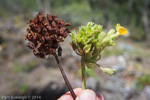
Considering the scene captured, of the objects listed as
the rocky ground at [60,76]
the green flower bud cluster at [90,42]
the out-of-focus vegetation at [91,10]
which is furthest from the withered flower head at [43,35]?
the out-of-focus vegetation at [91,10]

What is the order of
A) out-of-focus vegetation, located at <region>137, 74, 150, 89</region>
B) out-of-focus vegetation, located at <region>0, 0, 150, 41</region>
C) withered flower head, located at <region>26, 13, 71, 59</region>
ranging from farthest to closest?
out-of-focus vegetation, located at <region>0, 0, 150, 41</region> → out-of-focus vegetation, located at <region>137, 74, 150, 89</region> → withered flower head, located at <region>26, 13, 71, 59</region>

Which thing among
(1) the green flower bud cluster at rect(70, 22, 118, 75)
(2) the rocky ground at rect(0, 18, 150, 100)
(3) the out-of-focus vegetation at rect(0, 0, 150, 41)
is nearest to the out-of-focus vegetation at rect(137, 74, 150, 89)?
(2) the rocky ground at rect(0, 18, 150, 100)

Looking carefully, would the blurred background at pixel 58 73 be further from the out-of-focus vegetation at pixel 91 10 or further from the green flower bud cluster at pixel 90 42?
the out-of-focus vegetation at pixel 91 10

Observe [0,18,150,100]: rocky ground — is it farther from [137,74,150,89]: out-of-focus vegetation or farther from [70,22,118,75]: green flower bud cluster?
[70,22,118,75]: green flower bud cluster

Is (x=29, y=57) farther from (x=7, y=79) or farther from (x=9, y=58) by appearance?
(x=7, y=79)

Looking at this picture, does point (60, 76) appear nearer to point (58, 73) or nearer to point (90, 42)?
point (58, 73)

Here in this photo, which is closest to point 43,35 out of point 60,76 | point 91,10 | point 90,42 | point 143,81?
point 90,42

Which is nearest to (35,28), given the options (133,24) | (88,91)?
(88,91)
